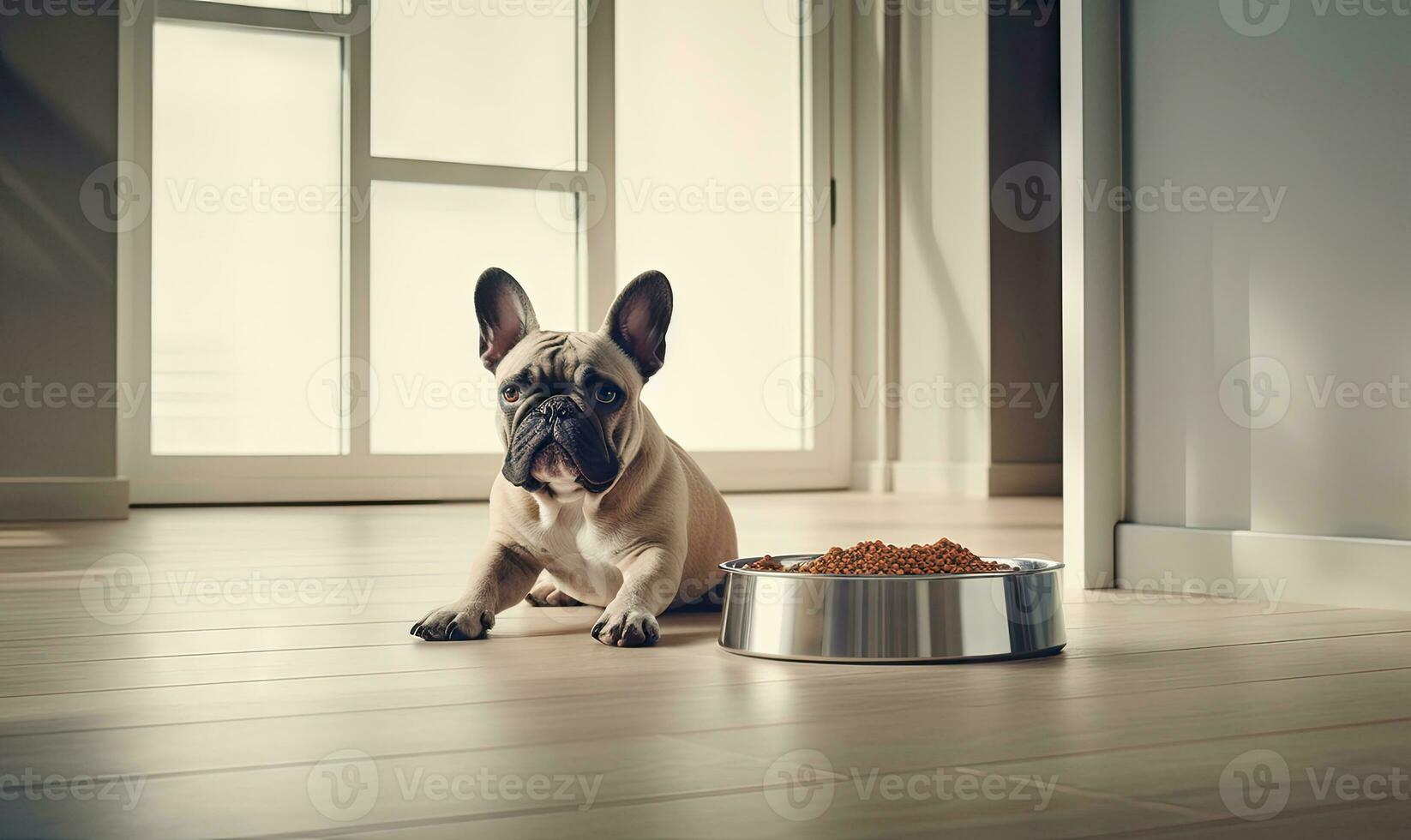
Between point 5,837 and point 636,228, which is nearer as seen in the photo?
point 5,837

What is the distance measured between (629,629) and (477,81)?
432 centimetres

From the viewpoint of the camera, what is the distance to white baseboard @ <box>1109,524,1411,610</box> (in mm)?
1801

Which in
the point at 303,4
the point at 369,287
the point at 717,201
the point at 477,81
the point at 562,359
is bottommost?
the point at 562,359

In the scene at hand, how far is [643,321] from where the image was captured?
1756 millimetres

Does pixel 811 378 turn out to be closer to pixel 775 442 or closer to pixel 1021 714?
pixel 775 442

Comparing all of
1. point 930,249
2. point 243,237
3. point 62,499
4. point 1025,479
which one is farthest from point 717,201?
point 62,499

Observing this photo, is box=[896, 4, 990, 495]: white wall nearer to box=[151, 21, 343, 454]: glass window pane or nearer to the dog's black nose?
box=[151, 21, 343, 454]: glass window pane

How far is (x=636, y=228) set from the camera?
5.71 m

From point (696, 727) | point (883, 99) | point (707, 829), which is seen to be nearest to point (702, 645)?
point (696, 727)

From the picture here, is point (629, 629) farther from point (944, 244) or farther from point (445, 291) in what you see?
point (944, 244)

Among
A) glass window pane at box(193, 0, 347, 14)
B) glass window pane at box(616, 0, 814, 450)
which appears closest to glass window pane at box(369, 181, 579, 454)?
glass window pane at box(616, 0, 814, 450)

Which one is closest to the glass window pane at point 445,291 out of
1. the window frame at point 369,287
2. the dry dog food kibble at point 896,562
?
the window frame at point 369,287

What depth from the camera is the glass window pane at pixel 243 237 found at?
4887 mm

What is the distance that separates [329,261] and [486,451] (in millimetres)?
990
